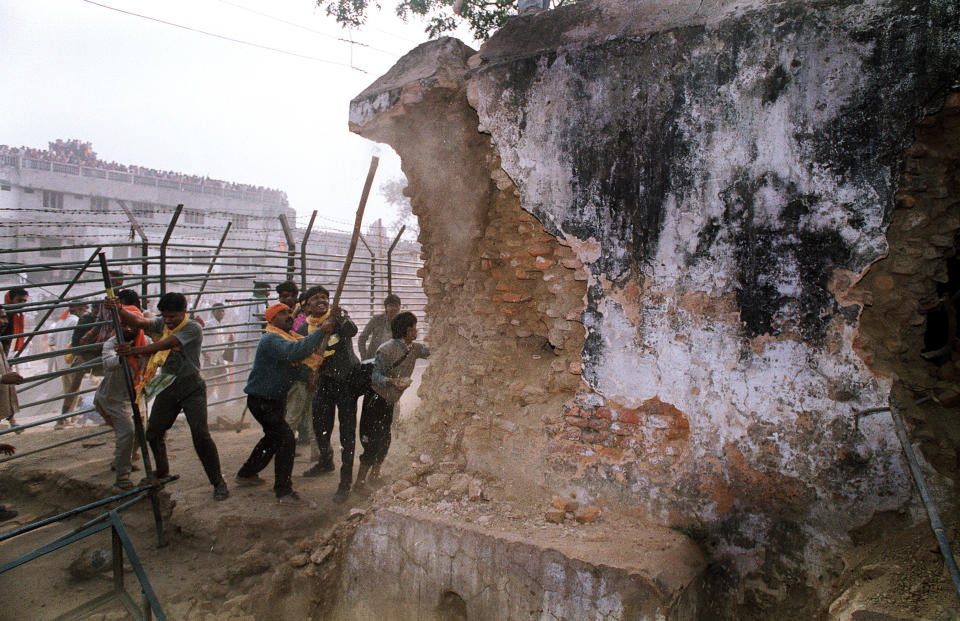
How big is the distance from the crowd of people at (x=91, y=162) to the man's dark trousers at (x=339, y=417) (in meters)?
21.2

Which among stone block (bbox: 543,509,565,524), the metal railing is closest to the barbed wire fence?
the metal railing

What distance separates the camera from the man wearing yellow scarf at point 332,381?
4.46m

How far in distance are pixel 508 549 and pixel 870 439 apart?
1.85m

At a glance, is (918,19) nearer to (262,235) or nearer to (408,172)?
(408,172)

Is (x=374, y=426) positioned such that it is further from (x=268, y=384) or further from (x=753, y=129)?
(x=753, y=129)

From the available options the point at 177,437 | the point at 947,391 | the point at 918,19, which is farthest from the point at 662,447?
the point at 177,437

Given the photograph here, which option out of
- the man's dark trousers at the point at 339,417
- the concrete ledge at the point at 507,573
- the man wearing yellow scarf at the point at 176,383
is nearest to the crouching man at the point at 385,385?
the man's dark trousers at the point at 339,417

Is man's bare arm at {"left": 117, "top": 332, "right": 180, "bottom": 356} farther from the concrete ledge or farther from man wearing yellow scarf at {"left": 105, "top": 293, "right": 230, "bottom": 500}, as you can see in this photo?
the concrete ledge

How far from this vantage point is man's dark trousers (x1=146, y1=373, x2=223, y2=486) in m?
4.20

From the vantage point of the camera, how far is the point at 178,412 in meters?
4.23

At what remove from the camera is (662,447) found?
3.06 metres

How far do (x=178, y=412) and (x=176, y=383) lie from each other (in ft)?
0.75

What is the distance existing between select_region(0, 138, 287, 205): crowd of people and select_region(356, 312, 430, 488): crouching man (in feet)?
71.5

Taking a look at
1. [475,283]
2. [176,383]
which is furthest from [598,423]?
[176,383]
